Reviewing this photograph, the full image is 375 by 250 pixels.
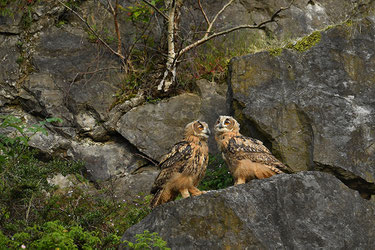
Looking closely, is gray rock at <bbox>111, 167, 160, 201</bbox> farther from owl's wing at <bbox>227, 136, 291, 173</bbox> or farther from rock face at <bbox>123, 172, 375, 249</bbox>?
rock face at <bbox>123, 172, 375, 249</bbox>

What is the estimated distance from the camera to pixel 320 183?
5.82 m

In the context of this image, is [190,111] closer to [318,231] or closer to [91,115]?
[91,115]

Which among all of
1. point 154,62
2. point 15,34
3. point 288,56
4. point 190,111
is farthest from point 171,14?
point 15,34

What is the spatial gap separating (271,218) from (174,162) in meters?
1.38

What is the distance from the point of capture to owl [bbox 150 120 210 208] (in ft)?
19.8

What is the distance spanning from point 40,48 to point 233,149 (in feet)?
17.8

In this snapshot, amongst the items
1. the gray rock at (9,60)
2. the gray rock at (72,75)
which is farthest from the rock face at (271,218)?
the gray rock at (9,60)

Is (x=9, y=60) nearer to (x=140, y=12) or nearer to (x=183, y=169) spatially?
(x=140, y=12)

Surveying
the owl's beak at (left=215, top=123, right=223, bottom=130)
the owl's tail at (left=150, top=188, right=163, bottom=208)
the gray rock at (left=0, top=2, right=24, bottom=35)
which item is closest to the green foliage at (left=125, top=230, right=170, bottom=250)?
the owl's tail at (left=150, top=188, right=163, bottom=208)

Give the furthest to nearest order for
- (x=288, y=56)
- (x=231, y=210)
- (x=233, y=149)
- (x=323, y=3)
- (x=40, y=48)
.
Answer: (x=323, y=3)
(x=40, y=48)
(x=288, y=56)
(x=233, y=149)
(x=231, y=210)

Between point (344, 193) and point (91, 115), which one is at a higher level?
point (344, 193)

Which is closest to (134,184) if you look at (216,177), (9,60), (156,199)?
(216,177)

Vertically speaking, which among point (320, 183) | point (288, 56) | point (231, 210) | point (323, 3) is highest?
point (323, 3)

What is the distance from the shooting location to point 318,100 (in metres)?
7.89
